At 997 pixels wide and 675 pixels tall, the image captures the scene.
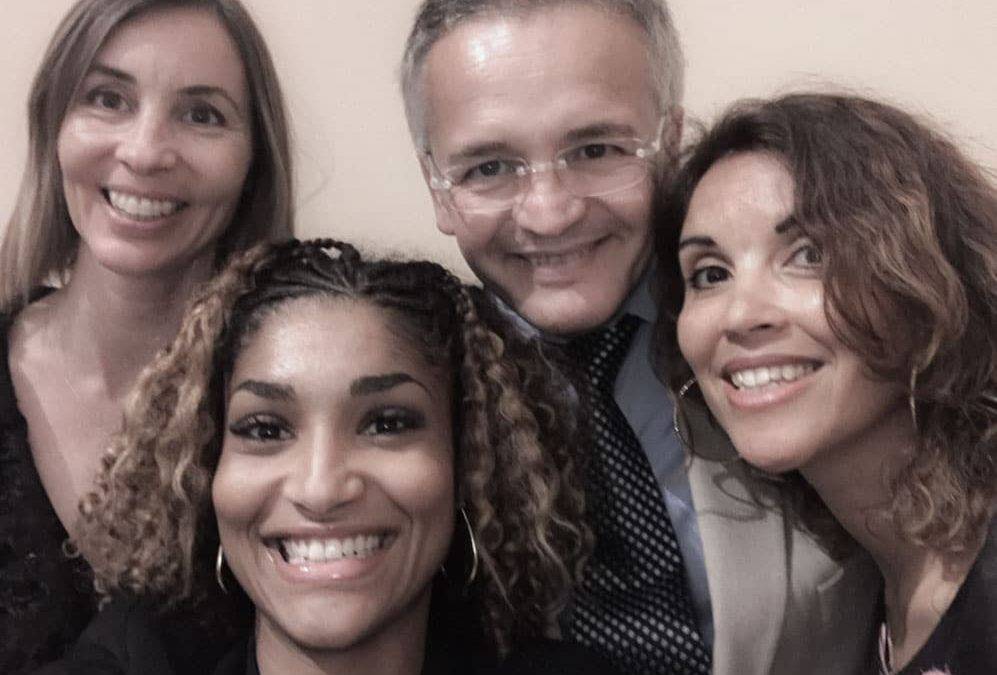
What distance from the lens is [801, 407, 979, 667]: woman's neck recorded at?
131cm

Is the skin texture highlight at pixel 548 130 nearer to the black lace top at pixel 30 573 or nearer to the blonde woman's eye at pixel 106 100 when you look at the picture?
the blonde woman's eye at pixel 106 100

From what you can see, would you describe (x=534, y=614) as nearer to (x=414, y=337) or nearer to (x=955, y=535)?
(x=414, y=337)

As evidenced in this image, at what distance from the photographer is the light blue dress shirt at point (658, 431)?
148 centimetres

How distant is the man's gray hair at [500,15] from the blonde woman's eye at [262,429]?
533mm

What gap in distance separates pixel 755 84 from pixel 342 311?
1079 mm

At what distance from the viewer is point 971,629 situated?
122 cm

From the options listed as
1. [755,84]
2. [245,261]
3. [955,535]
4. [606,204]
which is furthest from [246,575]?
[755,84]

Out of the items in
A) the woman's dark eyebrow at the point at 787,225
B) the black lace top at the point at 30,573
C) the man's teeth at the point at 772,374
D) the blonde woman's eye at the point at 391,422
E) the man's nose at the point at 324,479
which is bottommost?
→ the black lace top at the point at 30,573

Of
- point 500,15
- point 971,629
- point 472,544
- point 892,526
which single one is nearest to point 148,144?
point 500,15

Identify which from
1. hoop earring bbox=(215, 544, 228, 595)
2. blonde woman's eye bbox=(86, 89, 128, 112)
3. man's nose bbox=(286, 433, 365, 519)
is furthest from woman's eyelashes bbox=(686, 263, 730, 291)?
blonde woman's eye bbox=(86, 89, 128, 112)

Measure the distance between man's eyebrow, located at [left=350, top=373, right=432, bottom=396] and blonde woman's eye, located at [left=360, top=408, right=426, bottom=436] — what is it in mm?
27

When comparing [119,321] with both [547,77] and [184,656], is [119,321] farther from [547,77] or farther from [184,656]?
[547,77]

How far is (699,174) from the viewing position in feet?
4.65

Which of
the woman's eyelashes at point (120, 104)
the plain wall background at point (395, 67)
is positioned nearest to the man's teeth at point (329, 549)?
the woman's eyelashes at point (120, 104)
